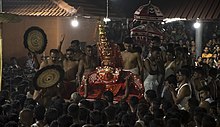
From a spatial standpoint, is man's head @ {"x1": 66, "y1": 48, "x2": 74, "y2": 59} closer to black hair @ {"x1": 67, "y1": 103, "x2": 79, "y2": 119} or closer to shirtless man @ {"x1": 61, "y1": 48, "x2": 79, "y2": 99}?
shirtless man @ {"x1": 61, "y1": 48, "x2": 79, "y2": 99}

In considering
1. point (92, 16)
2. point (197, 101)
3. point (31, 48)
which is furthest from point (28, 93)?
point (92, 16)

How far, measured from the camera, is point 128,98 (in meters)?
9.94

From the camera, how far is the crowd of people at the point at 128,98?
6695 mm

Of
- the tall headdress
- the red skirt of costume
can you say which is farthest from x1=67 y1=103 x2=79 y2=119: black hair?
the tall headdress

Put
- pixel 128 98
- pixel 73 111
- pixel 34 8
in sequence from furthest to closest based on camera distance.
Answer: pixel 34 8 < pixel 128 98 < pixel 73 111

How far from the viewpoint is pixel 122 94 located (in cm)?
1023

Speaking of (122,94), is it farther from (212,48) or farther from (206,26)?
(206,26)

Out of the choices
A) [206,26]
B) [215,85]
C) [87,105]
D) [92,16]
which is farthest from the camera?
Result: [206,26]

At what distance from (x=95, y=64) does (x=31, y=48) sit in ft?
6.76

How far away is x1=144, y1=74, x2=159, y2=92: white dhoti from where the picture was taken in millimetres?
10258

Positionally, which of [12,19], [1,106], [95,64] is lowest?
[1,106]

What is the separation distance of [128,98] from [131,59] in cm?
122

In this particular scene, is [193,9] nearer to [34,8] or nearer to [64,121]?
[34,8]

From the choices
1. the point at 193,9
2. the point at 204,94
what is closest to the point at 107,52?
the point at 204,94
